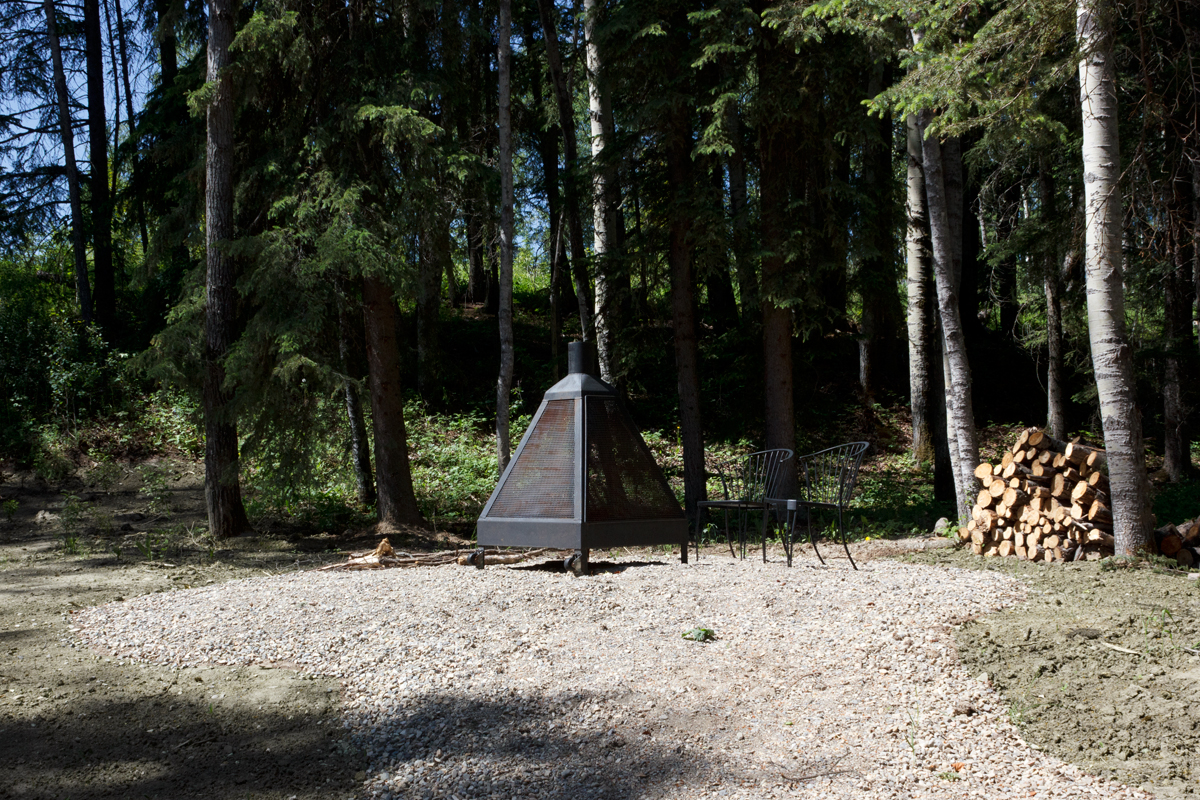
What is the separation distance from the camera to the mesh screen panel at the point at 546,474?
6086mm

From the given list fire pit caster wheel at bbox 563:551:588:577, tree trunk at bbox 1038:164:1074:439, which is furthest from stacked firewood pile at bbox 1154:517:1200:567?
tree trunk at bbox 1038:164:1074:439

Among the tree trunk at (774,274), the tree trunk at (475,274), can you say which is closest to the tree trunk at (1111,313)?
the tree trunk at (774,274)

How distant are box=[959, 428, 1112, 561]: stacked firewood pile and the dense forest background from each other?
1.61 ft

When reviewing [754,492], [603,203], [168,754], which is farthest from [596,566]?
[603,203]

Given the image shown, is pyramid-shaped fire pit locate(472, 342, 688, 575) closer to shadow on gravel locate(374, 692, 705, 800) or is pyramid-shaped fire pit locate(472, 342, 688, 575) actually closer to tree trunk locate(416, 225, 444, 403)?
shadow on gravel locate(374, 692, 705, 800)

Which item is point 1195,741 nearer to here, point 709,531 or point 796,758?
point 796,758

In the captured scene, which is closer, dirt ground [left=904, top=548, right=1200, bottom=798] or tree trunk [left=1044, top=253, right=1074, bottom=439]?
dirt ground [left=904, top=548, right=1200, bottom=798]

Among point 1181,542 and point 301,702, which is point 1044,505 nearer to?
point 1181,542

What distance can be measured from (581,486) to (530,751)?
2.85m

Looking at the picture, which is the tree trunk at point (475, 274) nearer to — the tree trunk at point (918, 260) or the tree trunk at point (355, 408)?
the tree trunk at point (355, 408)

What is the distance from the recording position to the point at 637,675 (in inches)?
155

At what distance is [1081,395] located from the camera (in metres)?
11.4

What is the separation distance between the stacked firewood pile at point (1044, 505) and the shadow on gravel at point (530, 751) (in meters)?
4.56

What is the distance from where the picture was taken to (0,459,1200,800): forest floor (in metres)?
3.15
